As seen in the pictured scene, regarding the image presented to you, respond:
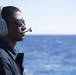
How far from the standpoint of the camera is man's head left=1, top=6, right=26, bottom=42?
3381mm

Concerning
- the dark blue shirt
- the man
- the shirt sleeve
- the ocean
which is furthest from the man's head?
the ocean

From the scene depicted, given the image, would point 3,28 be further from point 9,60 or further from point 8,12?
point 9,60

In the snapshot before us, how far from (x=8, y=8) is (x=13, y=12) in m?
0.08

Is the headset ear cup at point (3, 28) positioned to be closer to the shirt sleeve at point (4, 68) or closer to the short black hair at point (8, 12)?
the short black hair at point (8, 12)

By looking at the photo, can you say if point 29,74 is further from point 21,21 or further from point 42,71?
point 21,21

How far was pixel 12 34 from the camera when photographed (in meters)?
3.39

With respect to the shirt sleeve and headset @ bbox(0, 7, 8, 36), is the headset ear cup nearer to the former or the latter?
headset @ bbox(0, 7, 8, 36)

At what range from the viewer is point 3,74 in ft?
10.2

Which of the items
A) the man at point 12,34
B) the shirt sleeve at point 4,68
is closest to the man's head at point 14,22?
the man at point 12,34

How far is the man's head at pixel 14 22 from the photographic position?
3381 millimetres

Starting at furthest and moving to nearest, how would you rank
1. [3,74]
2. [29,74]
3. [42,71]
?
[42,71]
[29,74]
[3,74]

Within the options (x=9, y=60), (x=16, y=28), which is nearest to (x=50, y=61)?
(x=16, y=28)

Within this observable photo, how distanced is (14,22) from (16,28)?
0.19ft

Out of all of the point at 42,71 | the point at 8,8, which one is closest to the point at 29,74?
the point at 42,71
